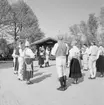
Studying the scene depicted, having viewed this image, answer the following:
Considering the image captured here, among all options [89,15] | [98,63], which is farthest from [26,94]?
[89,15]

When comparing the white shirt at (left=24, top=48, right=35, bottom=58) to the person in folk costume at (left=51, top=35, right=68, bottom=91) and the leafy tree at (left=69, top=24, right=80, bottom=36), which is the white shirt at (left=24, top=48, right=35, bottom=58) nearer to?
the person in folk costume at (left=51, top=35, right=68, bottom=91)

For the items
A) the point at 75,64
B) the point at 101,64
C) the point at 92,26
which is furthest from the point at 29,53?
the point at 92,26

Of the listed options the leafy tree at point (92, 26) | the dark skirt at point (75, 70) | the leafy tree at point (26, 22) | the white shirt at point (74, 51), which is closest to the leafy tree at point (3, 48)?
the leafy tree at point (26, 22)

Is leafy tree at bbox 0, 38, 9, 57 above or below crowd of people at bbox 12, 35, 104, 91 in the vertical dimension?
above

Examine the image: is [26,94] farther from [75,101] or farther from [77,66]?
[77,66]

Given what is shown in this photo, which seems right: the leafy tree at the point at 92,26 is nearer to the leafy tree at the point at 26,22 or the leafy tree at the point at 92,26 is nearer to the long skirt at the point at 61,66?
the leafy tree at the point at 26,22

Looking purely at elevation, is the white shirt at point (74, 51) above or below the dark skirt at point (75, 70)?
above

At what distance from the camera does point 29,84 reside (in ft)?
19.7

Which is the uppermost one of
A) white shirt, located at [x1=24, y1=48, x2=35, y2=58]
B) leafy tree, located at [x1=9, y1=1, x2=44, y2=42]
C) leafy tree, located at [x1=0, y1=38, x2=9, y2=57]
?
leafy tree, located at [x1=9, y1=1, x2=44, y2=42]

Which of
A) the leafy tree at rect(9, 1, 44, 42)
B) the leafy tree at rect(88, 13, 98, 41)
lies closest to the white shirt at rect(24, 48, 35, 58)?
the leafy tree at rect(9, 1, 44, 42)

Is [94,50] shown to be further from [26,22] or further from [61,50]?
[26,22]

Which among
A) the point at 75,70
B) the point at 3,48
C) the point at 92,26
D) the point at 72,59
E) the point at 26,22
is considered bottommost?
the point at 75,70

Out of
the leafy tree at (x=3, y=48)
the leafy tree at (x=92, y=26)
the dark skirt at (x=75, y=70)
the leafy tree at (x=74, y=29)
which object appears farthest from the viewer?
the leafy tree at (x=74, y=29)

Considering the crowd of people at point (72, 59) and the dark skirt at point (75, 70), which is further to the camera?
the dark skirt at point (75, 70)
